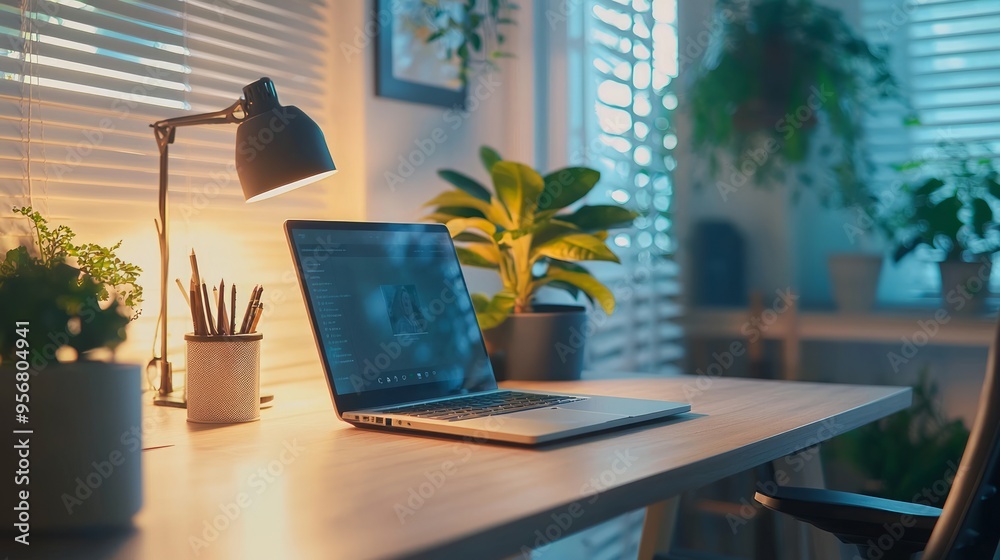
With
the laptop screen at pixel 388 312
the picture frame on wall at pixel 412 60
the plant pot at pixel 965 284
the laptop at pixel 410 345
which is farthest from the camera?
the plant pot at pixel 965 284

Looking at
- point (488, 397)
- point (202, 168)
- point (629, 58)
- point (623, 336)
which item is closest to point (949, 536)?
point (488, 397)

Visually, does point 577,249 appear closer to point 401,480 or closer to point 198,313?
point 198,313

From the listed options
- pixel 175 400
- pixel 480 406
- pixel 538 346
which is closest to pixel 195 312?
pixel 175 400

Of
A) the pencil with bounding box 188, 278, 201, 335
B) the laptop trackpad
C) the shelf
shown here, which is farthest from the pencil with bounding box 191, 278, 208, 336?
the shelf

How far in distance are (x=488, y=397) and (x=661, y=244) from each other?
4.76 feet

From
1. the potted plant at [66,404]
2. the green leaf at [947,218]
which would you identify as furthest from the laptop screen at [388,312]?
the green leaf at [947,218]

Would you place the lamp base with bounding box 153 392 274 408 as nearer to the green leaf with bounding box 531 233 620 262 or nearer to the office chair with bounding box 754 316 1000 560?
the green leaf with bounding box 531 233 620 262

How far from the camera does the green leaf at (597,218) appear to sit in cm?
163

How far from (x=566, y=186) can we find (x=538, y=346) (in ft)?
0.92

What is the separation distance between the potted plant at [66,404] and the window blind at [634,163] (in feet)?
5.21

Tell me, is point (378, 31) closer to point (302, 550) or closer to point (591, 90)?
point (591, 90)

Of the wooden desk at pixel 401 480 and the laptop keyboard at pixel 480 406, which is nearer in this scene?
the wooden desk at pixel 401 480

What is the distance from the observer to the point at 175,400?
4.22 ft

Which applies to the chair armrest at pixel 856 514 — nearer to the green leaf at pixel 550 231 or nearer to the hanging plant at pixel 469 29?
the green leaf at pixel 550 231
